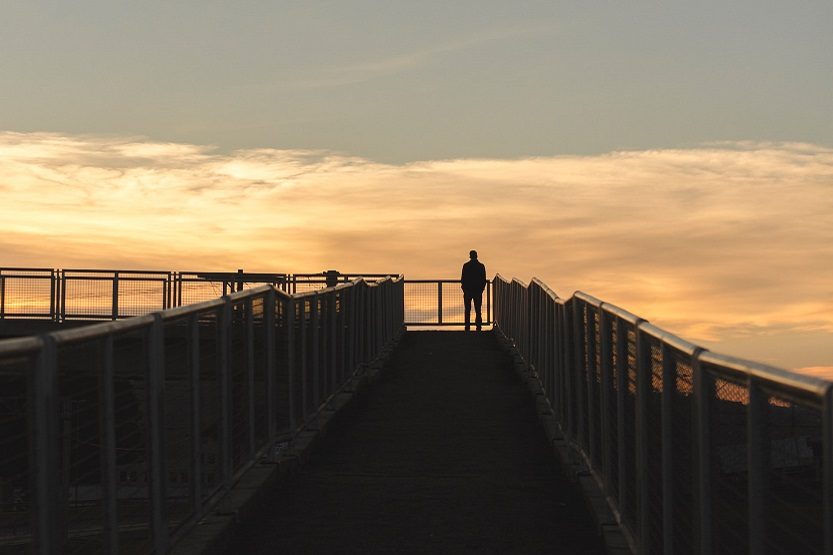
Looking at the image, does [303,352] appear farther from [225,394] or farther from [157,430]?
[157,430]

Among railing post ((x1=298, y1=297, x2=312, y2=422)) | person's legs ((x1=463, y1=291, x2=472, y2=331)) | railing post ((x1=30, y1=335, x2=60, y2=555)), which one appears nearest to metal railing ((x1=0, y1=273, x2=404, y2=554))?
railing post ((x1=30, y1=335, x2=60, y2=555))

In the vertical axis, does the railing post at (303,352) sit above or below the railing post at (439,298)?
below

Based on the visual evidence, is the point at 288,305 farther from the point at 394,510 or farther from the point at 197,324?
the point at 197,324

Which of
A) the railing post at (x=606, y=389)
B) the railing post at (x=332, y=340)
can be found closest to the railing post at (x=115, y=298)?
the railing post at (x=332, y=340)

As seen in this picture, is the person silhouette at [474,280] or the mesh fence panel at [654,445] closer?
the mesh fence panel at [654,445]

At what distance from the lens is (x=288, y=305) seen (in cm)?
1195

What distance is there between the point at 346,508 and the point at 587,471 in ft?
6.25

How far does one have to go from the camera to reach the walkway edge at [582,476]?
822 cm

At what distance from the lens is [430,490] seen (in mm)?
11141

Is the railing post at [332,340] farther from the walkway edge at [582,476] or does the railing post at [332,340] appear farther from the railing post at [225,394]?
the railing post at [225,394]

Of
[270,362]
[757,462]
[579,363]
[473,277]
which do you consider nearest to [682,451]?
[757,462]

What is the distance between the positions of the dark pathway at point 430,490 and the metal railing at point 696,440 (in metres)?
0.57

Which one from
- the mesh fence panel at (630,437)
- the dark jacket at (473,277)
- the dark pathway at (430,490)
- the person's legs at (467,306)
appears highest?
the dark jacket at (473,277)

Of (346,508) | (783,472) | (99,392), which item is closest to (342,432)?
(346,508)
